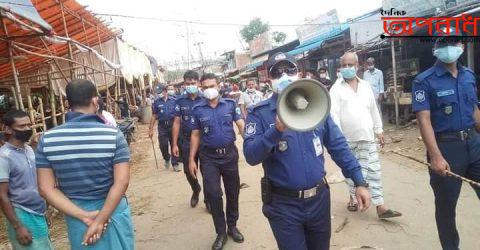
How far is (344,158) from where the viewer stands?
2652mm

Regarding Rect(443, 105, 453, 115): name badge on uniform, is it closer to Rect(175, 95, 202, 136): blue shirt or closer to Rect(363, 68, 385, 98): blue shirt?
Rect(175, 95, 202, 136): blue shirt

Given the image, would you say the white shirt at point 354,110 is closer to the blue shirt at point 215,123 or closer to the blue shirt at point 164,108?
the blue shirt at point 215,123

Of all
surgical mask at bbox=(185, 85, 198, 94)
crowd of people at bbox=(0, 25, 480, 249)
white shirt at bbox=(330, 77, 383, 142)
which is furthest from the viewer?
surgical mask at bbox=(185, 85, 198, 94)

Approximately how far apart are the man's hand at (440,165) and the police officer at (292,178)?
1.00m

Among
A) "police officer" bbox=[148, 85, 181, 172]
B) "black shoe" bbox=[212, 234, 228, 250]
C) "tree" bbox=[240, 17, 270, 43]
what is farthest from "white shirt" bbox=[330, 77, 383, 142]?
"tree" bbox=[240, 17, 270, 43]

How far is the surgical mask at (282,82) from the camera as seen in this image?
7.55ft

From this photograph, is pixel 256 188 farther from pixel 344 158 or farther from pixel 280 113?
pixel 280 113

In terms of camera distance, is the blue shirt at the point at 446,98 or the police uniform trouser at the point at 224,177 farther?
the police uniform trouser at the point at 224,177

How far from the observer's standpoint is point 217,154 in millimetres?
4477

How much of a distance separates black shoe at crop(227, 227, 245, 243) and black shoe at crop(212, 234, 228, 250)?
15 centimetres

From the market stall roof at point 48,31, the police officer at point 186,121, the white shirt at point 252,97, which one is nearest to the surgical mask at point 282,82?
the police officer at point 186,121

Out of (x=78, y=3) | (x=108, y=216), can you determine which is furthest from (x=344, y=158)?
(x=78, y=3)

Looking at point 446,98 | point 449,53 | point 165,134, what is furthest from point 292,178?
point 165,134

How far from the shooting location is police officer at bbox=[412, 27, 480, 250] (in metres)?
3.23
